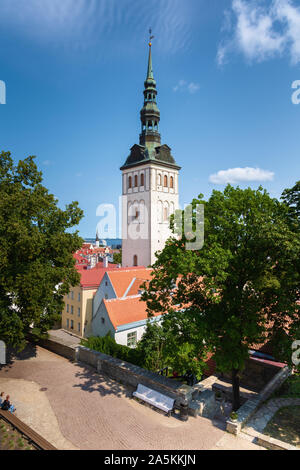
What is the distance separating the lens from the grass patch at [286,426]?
44.4 ft

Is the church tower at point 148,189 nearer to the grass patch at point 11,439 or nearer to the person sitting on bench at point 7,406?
the person sitting on bench at point 7,406

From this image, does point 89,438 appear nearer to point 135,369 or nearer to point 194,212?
point 135,369

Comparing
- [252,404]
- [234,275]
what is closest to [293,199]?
[234,275]

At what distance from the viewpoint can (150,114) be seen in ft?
169

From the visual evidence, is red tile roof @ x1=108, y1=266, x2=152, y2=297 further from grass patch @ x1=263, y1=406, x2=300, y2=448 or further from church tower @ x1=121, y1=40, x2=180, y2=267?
grass patch @ x1=263, y1=406, x2=300, y2=448

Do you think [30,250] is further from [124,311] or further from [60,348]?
[124,311]

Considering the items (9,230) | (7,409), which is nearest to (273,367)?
(7,409)

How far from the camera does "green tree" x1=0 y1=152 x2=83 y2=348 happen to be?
680 inches

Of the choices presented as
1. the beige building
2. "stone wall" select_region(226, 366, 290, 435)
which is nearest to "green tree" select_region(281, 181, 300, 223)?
"stone wall" select_region(226, 366, 290, 435)

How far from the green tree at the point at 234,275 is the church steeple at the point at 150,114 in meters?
40.3

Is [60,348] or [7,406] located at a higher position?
[60,348]

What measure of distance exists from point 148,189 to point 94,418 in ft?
140

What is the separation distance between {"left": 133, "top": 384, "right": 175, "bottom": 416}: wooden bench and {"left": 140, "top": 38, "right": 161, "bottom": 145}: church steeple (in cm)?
4552
